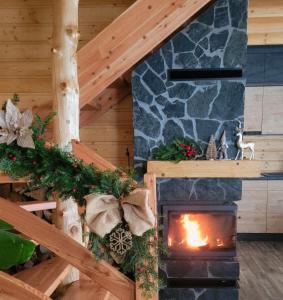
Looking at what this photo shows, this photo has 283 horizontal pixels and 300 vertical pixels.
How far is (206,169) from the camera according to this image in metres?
2.74

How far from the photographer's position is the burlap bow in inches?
33.2

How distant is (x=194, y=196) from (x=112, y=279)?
77.6 inches

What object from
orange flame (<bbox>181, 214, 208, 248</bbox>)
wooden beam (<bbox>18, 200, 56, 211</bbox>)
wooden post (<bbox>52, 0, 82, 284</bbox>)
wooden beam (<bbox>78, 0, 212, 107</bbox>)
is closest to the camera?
wooden post (<bbox>52, 0, 82, 284</bbox>)

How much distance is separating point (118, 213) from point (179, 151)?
2.00m

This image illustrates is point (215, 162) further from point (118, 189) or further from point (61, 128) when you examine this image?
point (118, 189)

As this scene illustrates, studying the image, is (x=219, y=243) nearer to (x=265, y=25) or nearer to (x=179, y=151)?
(x=179, y=151)

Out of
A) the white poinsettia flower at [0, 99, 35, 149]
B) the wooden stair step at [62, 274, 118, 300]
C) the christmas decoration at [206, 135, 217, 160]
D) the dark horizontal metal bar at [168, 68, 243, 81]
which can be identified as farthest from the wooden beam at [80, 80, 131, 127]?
the white poinsettia flower at [0, 99, 35, 149]

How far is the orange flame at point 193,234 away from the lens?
2918 millimetres

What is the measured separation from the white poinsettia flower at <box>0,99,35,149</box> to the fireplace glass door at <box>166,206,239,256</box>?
2.11 meters

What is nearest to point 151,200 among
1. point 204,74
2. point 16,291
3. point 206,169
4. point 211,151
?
point 16,291

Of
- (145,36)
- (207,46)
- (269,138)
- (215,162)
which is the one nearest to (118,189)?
(145,36)

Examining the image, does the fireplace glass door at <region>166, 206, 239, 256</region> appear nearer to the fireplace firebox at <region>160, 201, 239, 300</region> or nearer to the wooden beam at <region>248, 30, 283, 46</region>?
the fireplace firebox at <region>160, 201, 239, 300</region>

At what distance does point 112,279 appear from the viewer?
1.01 meters

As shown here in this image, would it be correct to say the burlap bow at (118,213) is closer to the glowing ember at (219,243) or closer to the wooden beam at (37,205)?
the wooden beam at (37,205)
